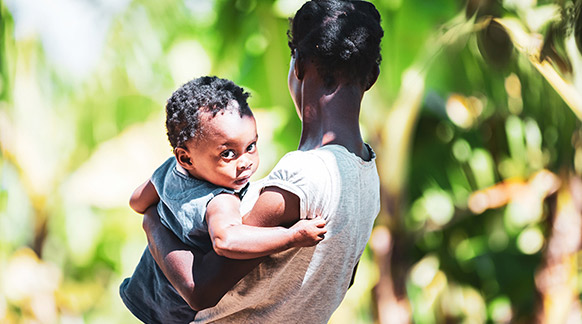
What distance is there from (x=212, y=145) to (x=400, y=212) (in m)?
3.81

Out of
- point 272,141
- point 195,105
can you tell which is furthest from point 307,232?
point 272,141

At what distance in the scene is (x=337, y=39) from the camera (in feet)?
5.13

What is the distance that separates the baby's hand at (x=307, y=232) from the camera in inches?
55.1

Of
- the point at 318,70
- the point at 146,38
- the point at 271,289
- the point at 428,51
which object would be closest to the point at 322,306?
the point at 271,289

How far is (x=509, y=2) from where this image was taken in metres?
4.90

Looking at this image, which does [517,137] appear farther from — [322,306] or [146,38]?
[322,306]

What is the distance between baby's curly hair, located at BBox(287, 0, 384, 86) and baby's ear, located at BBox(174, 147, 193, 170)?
35 cm

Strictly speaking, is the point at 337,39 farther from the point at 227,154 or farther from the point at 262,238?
the point at 262,238

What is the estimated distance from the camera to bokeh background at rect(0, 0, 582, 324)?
5.18 metres

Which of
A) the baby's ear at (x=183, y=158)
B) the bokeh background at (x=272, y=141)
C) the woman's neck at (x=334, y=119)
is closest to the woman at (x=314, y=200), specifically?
the woman's neck at (x=334, y=119)

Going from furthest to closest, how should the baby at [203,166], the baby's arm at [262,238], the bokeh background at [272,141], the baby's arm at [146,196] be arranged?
1. the bokeh background at [272,141]
2. the baby's arm at [146,196]
3. the baby at [203,166]
4. the baby's arm at [262,238]

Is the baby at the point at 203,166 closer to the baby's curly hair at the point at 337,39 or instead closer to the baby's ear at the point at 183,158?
the baby's ear at the point at 183,158

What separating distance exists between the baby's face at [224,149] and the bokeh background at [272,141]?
3502mm

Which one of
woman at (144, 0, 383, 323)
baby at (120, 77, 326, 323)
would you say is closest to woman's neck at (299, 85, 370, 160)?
woman at (144, 0, 383, 323)
